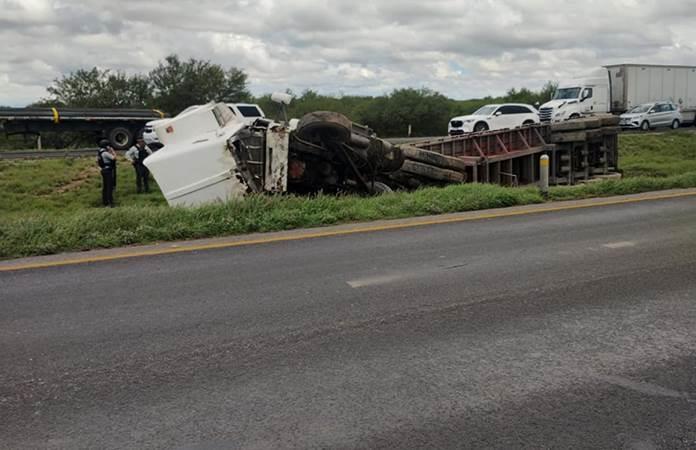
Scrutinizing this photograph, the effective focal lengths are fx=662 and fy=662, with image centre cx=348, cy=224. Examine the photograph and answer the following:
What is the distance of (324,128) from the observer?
11781 millimetres

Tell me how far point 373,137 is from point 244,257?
599 centimetres

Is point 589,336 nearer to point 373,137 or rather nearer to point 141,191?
point 373,137

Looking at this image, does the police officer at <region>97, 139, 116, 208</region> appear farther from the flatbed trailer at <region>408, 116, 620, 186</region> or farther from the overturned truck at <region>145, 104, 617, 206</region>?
the flatbed trailer at <region>408, 116, 620, 186</region>

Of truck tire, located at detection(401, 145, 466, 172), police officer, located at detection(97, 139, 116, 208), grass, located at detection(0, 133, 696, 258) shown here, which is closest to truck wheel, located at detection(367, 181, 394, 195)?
truck tire, located at detection(401, 145, 466, 172)

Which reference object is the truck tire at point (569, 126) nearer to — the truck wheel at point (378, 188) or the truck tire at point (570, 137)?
the truck tire at point (570, 137)

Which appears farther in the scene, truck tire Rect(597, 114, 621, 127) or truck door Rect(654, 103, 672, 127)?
truck door Rect(654, 103, 672, 127)

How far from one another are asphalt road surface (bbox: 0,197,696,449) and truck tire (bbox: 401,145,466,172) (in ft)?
21.3

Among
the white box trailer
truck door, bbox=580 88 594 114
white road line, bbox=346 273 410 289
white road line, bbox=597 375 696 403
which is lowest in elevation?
white road line, bbox=597 375 696 403

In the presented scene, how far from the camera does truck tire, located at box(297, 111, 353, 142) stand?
11766 millimetres

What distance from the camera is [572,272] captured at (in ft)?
20.8

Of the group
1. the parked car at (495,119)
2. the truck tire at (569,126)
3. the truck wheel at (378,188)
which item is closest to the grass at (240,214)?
the truck wheel at (378,188)

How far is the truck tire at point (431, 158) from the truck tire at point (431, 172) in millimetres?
109

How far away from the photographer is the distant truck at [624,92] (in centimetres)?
3190

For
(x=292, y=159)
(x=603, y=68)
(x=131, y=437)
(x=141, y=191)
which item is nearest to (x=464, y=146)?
(x=292, y=159)
